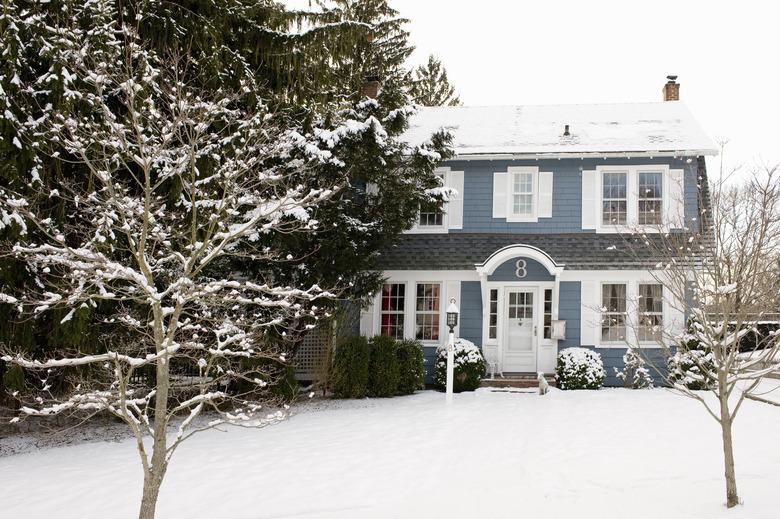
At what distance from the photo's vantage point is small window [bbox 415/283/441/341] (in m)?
15.9

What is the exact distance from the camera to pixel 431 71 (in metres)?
33.4

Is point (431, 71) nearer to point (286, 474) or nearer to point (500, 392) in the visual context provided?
point (500, 392)

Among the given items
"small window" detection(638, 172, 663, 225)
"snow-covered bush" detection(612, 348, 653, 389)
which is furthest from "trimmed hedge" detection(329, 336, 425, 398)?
"small window" detection(638, 172, 663, 225)

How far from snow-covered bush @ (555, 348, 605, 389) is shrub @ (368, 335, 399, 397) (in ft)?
12.6

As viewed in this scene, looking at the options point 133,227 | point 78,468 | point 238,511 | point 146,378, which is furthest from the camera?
point 146,378

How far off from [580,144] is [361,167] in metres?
6.53

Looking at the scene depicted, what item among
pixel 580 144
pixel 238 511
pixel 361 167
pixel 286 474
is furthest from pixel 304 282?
pixel 580 144

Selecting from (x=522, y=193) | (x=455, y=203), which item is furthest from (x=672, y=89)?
(x=455, y=203)

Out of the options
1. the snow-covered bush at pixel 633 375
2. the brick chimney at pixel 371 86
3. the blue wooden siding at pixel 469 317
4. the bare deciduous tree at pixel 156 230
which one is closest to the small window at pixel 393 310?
the blue wooden siding at pixel 469 317

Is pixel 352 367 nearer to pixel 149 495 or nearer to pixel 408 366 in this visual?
pixel 408 366

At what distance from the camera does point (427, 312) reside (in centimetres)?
1592

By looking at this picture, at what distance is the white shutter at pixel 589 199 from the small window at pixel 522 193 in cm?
128

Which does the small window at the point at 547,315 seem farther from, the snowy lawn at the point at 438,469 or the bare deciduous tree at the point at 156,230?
the bare deciduous tree at the point at 156,230

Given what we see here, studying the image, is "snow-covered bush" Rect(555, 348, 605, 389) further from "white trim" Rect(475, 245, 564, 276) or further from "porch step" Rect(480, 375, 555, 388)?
"white trim" Rect(475, 245, 564, 276)
